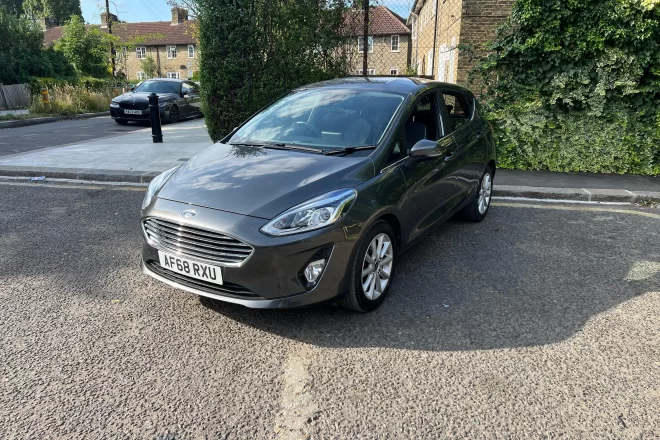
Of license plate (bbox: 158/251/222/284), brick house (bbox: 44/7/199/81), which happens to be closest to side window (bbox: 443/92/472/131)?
license plate (bbox: 158/251/222/284)

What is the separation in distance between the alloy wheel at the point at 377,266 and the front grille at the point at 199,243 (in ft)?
2.82

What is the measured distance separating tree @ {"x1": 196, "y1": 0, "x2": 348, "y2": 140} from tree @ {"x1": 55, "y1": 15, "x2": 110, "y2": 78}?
73.9 feet

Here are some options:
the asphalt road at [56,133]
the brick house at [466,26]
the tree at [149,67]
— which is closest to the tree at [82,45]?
the asphalt road at [56,133]

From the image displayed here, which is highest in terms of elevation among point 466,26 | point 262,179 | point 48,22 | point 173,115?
point 48,22

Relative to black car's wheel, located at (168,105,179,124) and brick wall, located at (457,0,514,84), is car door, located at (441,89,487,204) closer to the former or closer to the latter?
brick wall, located at (457,0,514,84)

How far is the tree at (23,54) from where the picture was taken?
73.7 feet

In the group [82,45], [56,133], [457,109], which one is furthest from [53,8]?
[457,109]

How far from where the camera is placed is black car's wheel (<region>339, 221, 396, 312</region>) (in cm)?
328

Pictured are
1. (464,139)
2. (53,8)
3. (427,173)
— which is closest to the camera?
(427,173)

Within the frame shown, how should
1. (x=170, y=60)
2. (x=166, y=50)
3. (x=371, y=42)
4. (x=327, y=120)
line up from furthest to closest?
(x=170, y=60) → (x=166, y=50) → (x=371, y=42) → (x=327, y=120)

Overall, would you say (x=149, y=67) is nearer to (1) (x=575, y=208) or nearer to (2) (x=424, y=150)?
(1) (x=575, y=208)

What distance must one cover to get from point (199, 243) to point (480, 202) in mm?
3534

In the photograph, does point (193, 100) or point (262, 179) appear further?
point (193, 100)

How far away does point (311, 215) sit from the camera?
3.10 m
